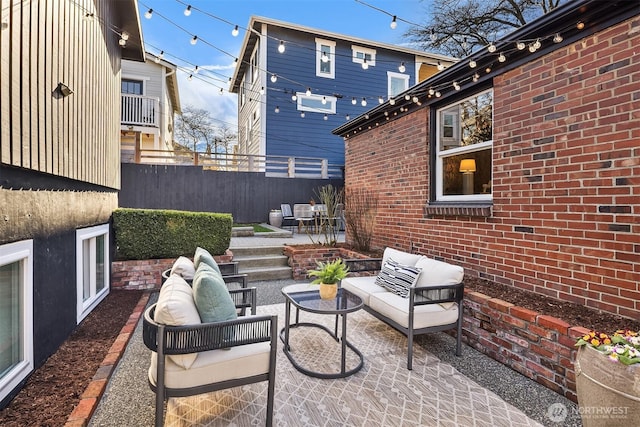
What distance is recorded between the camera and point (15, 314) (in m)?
2.35

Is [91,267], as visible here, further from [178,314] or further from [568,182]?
[568,182]

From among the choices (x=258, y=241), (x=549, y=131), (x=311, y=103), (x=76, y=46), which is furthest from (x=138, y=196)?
(x=549, y=131)

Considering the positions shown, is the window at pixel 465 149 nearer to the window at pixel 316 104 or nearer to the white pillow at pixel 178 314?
the white pillow at pixel 178 314

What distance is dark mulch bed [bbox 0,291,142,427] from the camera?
203 centimetres

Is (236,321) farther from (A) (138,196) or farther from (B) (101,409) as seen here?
(A) (138,196)

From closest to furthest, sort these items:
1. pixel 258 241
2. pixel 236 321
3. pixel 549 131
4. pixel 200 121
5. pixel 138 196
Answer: pixel 236 321 → pixel 549 131 → pixel 258 241 → pixel 138 196 → pixel 200 121

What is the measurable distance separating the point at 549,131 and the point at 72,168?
460 centimetres

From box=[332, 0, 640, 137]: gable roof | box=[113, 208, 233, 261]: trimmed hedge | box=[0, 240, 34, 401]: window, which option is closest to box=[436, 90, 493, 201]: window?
box=[332, 0, 640, 137]: gable roof

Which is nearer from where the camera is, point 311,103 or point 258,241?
point 258,241

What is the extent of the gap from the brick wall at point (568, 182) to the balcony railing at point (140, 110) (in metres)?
11.2

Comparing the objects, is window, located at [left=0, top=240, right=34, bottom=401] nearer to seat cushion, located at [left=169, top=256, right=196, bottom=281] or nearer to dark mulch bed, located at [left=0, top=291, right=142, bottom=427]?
dark mulch bed, located at [left=0, top=291, right=142, bottom=427]

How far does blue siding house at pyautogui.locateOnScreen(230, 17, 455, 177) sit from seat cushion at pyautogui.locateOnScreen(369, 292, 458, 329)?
850 centimetres

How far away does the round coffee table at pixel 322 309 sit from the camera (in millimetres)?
2750

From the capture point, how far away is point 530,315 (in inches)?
107
